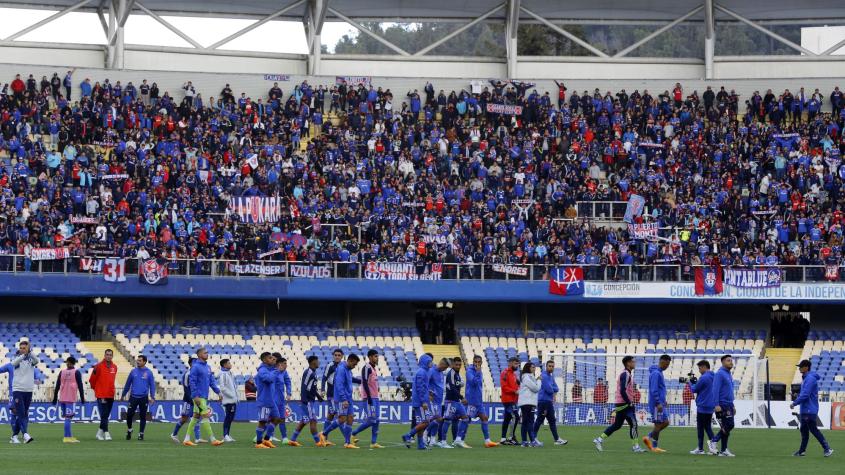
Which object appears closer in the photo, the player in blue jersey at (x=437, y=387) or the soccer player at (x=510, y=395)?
the player in blue jersey at (x=437, y=387)

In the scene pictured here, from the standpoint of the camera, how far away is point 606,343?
51.4 meters

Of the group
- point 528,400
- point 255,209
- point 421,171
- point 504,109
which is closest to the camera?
point 528,400

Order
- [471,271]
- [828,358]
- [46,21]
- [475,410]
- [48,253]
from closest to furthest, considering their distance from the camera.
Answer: [475,410], [48,253], [828,358], [471,271], [46,21]

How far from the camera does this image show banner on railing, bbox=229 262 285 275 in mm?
49281

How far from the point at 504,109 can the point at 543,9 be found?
5.85m

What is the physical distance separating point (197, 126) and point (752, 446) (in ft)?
106

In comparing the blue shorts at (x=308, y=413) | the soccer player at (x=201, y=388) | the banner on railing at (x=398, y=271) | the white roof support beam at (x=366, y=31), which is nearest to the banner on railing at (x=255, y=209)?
the banner on railing at (x=398, y=271)

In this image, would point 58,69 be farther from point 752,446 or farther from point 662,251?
point 752,446

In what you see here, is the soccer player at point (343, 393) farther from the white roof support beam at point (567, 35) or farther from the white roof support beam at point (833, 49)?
the white roof support beam at point (833, 49)

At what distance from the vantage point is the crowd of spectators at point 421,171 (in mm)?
50719

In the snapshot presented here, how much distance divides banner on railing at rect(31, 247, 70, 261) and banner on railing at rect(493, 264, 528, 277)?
15159 mm

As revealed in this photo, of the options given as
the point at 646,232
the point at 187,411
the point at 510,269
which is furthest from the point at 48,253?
the point at 646,232

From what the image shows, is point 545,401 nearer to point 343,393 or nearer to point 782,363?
point 343,393

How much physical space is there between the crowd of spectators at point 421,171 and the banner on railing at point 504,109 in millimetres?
158
